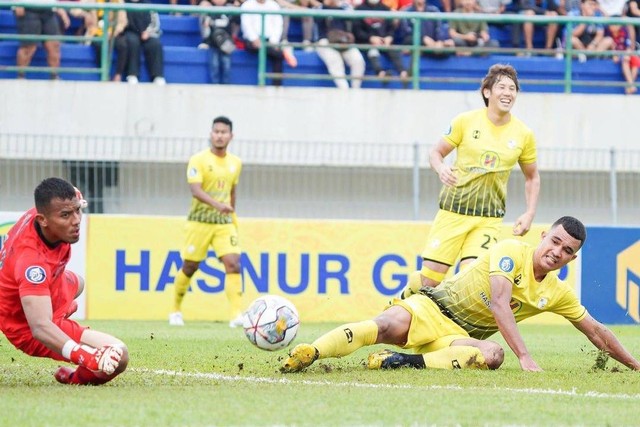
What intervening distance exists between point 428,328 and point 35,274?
9.74ft

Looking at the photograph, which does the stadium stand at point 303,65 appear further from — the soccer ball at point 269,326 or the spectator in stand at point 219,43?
the soccer ball at point 269,326

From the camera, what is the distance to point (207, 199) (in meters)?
14.1

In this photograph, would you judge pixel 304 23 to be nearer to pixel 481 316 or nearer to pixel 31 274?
pixel 481 316

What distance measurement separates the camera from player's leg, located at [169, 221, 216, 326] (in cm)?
1447

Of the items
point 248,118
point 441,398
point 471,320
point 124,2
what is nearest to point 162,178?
point 248,118

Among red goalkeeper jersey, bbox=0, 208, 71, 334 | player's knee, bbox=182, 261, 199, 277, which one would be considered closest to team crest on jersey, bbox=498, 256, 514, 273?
red goalkeeper jersey, bbox=0, 208, 71, 334

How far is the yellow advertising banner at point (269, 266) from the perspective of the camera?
623 inches

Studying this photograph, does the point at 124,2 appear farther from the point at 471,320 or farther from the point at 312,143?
the point at 471,320

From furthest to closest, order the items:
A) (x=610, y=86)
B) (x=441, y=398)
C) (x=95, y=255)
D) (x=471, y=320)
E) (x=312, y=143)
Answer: (x=610, y=86) < (x=312, y=143) < (x=95, y=255) < (x=471, y=320) < (x=441, y=398)

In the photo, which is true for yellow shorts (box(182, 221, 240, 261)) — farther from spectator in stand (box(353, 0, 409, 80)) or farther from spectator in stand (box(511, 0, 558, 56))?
spectator in stand (box(511, 0, 558, 56))

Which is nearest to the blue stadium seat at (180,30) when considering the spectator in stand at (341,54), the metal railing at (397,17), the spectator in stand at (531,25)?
the metal railing at (397,17)

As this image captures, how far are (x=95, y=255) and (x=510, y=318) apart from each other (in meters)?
8.59

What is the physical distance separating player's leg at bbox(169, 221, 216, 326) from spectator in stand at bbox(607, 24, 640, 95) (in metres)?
8.63

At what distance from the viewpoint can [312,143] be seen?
17.2 m
